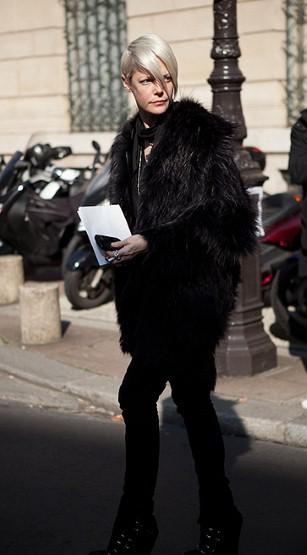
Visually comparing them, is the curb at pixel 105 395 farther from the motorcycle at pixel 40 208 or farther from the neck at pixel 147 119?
the motorcycle at pixel 40 208

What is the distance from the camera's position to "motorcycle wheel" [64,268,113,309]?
9250mm

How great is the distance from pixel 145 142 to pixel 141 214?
0.32 m

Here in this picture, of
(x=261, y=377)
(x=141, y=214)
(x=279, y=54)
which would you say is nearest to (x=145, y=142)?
(x=141, y=214)

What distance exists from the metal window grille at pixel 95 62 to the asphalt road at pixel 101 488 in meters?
8.23

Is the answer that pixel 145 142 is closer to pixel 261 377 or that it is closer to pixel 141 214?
pixel 141 214

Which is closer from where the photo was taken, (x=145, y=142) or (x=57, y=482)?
(x=145, y=142)

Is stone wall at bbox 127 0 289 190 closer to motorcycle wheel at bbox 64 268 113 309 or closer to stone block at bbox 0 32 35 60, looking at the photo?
motorcycle wheel at bbox 64 268 113 309

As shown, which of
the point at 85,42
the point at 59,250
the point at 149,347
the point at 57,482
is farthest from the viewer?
the point at 85,42

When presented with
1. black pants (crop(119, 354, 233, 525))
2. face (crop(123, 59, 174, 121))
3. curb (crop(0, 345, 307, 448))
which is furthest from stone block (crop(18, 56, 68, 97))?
black pants (crop(119, 354, 233, 525))

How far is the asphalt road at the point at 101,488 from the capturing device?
4.35 metres

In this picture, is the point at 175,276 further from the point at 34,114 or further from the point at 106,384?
the point at 34,114

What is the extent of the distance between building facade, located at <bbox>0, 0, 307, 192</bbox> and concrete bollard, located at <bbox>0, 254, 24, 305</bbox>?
306 centimetres

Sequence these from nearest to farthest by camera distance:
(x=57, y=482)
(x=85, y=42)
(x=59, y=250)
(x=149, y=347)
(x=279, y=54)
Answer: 1. (x=149, y=347)
2. (x=57, y=482)
3. (x=59, y=250)
4. (x=279, y=54)
5. (x=85, y=42)

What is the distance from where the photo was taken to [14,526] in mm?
4543
